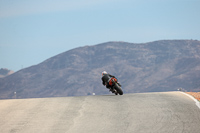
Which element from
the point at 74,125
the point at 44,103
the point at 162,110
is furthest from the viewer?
the point at 44,103

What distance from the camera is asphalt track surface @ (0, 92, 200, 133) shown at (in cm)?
1195

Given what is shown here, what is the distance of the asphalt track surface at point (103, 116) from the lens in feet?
39.2

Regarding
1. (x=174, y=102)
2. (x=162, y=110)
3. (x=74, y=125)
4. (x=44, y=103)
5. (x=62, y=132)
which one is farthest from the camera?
(x=44, y=103)

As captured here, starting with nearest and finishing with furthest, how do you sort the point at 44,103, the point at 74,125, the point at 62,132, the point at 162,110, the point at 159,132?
1. the point at 159,132
2. the point at 62,132
3. the point at 74,125
4. the point at 162,110
5. the point at 44,103

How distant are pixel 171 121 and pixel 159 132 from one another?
1436mm

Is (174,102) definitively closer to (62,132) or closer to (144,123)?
(144,123)

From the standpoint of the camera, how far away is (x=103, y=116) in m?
13.8

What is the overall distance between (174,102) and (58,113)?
15.9ft

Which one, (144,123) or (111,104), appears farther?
(111,104)

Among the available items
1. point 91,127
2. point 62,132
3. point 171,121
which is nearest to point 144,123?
point 171,121

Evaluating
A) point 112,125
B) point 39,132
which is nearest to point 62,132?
point 39,132

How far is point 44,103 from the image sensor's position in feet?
57.1

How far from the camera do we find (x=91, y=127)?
12.3 metres

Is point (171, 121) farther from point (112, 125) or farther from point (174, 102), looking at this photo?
point (174, 102)
